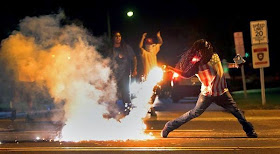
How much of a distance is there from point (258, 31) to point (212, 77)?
7.91m

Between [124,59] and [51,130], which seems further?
[124,59]

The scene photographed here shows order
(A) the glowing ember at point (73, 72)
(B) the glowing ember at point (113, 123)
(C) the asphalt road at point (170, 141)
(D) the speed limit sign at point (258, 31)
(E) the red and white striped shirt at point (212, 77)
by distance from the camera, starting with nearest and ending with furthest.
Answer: (C) the asphalt road at point (170, 141) → (E) the red and white striped shirt at point (212, 77) → (B) the glowing ember at point (113, 123) → (A) the glowing ember at point (73, 72) → (D) the speed limit sign at point (258, 31)

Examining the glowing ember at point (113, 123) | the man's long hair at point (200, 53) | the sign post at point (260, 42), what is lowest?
the glowing ember at point (113, 123)

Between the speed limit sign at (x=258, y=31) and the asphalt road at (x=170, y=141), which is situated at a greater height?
the speed limit sign at (x=258, y=31)

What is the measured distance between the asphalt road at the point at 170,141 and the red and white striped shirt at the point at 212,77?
893mm

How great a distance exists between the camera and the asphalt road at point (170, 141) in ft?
26.8

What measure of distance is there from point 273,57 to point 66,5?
2632 centimetres

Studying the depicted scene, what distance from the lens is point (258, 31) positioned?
53.1 feet

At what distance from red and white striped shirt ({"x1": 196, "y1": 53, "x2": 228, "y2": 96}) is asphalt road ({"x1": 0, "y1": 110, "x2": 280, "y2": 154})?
0.89 m

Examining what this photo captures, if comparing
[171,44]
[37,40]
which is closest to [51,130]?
[37,40]

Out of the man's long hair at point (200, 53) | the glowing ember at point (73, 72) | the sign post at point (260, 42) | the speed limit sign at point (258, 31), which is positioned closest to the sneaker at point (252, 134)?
the man's long hair at point (200, 53)

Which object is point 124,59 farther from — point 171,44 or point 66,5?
point 171,44

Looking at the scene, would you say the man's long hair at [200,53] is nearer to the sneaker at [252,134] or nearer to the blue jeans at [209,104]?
the blue jeans at [209,104]

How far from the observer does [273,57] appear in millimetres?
45969
